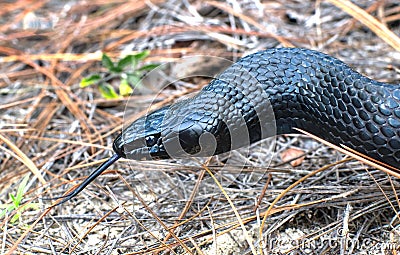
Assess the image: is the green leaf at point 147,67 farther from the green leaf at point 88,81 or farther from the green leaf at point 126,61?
the green leaf at point 88,81

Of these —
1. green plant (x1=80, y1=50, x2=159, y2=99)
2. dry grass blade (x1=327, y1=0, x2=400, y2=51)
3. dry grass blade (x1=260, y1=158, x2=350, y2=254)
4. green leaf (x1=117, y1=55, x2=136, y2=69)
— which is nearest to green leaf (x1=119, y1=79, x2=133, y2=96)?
green plant (x1=80, y1=50, x2=159, y2=99)

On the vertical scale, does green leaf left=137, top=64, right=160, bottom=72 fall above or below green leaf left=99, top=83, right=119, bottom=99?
above

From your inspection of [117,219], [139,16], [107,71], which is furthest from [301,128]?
[139,16]

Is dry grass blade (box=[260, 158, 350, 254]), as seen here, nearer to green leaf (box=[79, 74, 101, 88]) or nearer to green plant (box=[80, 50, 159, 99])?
green plant (box=[80, 50, 159, 99])

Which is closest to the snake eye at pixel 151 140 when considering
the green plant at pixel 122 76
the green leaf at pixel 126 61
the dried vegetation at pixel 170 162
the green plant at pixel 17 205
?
the dried vegetation at pixel 170 162

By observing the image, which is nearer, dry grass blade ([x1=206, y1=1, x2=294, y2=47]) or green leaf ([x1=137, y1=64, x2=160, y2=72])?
green leaf ([x1=137, y1=64, x2=160, y2=72])

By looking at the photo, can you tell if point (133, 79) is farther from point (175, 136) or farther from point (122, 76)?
point (175, 136)

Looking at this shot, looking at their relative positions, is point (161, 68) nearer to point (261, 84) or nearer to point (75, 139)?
point (75, 139)
